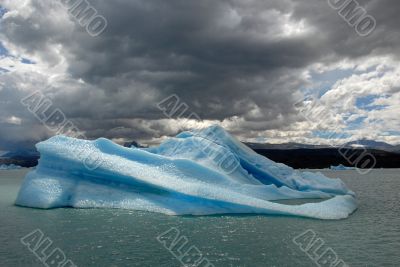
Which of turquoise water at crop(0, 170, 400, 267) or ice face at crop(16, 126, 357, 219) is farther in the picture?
ice face at crop(16, 126, 357, 219)

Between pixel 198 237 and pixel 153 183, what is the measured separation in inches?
177

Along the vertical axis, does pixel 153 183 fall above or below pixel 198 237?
above

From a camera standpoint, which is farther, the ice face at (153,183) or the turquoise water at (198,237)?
the ice face at (153,183)

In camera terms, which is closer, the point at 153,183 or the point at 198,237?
the point at 198,237

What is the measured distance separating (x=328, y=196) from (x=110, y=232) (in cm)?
1203

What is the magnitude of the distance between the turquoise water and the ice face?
1.85 feet

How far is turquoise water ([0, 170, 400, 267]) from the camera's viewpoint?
7062 millimetres

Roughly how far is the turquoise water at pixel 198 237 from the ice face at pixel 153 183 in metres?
0.56

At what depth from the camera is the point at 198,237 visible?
8.74 m

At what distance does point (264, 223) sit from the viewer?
10609mm

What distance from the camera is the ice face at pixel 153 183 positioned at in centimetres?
1206

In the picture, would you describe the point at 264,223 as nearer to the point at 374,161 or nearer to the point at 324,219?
the point at 324,219

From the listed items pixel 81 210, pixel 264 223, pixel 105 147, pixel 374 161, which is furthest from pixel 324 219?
pixel 374 161

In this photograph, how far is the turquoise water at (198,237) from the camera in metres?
7.06
